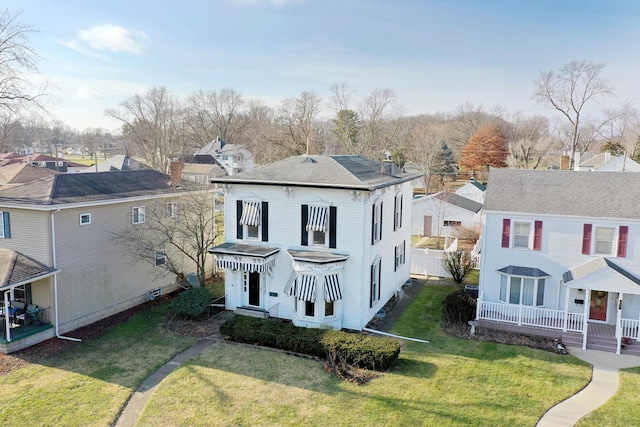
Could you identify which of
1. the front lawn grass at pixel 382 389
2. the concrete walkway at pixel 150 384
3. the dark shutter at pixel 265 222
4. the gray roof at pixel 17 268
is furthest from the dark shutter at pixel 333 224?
the gray roof at pixel 17 268

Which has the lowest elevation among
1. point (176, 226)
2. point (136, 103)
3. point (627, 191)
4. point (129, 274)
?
point (129, 274)

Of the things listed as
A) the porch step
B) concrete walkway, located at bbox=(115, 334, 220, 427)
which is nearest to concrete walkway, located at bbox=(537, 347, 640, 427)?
concrete walkway, located at bbox=(115, 334, 220, 427)

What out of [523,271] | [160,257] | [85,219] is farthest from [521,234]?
[85,219]

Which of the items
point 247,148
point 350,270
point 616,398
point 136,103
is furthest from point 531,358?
point 247,148

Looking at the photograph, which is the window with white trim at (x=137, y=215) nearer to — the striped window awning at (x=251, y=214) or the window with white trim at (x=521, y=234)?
Result: the striped window awning at (x=251, y=214)

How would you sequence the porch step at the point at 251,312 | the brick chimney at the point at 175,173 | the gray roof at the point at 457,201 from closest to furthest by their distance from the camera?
1. the porch step at the point at 251,312
2. the brick chimney at the point at 175,173
3. the gray roof at the point at 457,201

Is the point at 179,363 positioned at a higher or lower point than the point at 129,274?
lower

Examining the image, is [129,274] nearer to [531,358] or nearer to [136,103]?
[531,358]

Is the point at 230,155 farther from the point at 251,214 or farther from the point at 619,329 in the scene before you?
the point at 619,329
